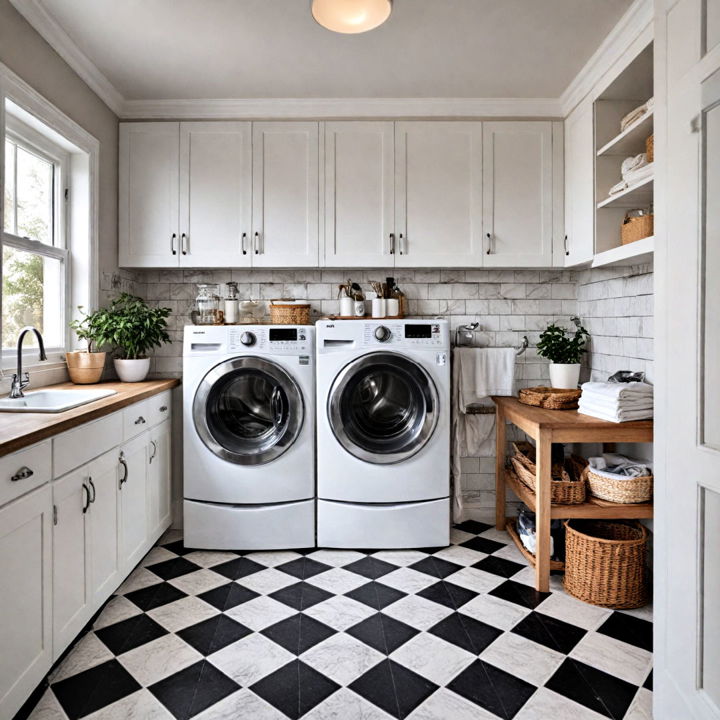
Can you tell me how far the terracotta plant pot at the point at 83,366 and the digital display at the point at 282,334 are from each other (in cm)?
90

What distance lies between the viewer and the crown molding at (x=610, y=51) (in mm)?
2207

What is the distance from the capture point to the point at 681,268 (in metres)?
1.48

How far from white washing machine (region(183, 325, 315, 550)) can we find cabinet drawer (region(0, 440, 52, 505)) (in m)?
1.18

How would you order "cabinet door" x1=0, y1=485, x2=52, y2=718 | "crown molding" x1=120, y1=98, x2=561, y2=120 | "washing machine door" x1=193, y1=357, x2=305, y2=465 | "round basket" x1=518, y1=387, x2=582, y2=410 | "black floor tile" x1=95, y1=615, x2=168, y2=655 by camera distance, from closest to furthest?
1. "cabinet door" x1=0, y1=485, x2=52, y2=718
2. "black floor tile" x1=95, y1=615, x2=168, y2=655
3. "round basket" x1=518, y1=387, x2=582, y2=410
4. "washing machine door" x1=193, y1=357, x2=305, y2=465
5. "crown molding" x1=120, y1=98, x2=561, y2=120

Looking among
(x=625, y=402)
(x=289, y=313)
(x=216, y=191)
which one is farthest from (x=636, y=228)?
(x=216, y=191)

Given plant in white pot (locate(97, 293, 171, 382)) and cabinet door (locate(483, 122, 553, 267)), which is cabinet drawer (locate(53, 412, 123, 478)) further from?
cabinet door (locate(483, 122, 553, 267))

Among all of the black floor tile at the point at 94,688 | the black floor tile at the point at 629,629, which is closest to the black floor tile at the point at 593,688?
the black floor tile at the point at 629,629

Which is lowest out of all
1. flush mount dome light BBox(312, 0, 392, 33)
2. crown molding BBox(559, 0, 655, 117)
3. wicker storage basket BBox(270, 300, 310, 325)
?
wicker storage basket BBox(270, 300, 310, 325)

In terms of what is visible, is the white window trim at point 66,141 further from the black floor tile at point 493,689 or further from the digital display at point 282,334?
the black floor tile at point 493,689

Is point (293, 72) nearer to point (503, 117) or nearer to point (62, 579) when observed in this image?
point (503, 117)

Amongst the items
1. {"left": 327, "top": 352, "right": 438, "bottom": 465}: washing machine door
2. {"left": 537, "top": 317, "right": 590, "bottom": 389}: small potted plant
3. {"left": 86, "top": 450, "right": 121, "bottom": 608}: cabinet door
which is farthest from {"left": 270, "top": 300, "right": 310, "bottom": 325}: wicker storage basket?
{"left": 537, "top": 317, "right": 590, "bottom": 389}: small potted plant

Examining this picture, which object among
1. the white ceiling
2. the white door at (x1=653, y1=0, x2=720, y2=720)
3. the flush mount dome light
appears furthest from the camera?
the white ceiling

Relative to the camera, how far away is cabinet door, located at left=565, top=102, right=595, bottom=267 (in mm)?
2768

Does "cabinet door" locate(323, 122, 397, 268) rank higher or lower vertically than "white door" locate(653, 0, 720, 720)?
higher
